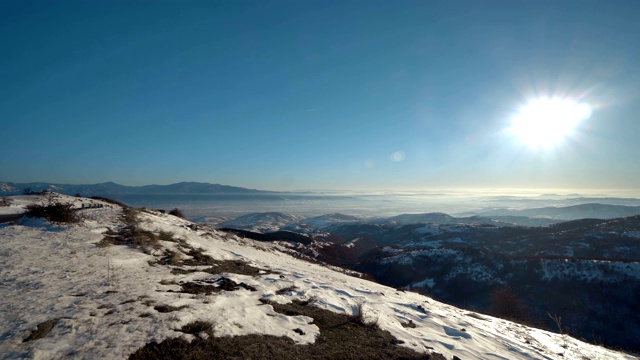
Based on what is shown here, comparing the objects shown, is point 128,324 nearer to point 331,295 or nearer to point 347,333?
point 347,333

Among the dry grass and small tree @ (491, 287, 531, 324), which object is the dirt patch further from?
small tree @ (491, 287, 531, 324)

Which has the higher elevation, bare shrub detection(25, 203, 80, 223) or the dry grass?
bare shrub detection(25, 203, 80, 223)

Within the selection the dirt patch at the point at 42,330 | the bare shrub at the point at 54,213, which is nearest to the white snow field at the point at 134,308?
the dirt patch at the point at 42,330

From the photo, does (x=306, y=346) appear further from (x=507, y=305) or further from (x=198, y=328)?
(x=507, y=305)

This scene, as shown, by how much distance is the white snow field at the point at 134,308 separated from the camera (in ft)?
16.9

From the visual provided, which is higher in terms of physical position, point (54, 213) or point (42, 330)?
point (54, 213)

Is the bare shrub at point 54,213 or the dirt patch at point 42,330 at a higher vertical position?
the bare shrub at point 54,213

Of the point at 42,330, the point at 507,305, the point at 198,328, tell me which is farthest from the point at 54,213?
the point at 507,305

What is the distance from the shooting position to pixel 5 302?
20.2 ft

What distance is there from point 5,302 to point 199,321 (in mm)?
4354

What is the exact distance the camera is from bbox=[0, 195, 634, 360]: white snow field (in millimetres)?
5141

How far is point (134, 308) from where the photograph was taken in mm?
6477

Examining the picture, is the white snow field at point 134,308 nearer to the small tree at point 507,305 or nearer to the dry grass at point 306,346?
the dry grass at point 306,346

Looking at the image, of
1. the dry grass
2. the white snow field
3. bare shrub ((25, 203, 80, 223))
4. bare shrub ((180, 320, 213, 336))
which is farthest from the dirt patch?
bare shrub ((25, 203, 80, 223))
